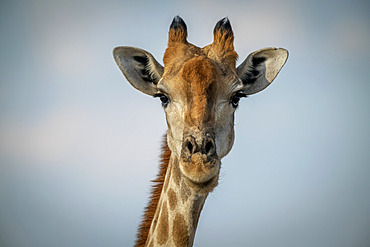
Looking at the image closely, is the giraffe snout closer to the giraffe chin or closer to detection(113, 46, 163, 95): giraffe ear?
the giraffe chin

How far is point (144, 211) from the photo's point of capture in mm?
7766

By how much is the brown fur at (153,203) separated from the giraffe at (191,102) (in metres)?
0.02

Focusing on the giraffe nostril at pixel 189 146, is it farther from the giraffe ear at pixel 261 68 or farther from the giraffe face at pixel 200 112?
the giraffe ear at pixel 261 68

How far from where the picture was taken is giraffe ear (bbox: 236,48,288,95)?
6.96 m

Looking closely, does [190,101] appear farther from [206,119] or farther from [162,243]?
[162,243]

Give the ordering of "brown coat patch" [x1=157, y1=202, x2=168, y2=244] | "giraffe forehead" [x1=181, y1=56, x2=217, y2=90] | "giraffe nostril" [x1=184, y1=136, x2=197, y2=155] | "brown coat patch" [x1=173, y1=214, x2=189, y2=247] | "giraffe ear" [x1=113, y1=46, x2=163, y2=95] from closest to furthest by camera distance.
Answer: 1. "giraffe nostril" [x1=184, y1=136, x2=197, y2=155]
2. "giraffe forehead" [x1=181, y1=56, x2=217, y2=90]
3. "brown coat patch" [x1=173, y1=214, x2=189, y2=247]
4. "brown coat patch" [x1=157, y1=202, x2=168, y2=244]
5. "giraffe ear" [x1=113, y1=46, x2=163, y2=95]

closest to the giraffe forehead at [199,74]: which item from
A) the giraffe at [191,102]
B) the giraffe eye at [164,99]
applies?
the giraffe at [191,102]

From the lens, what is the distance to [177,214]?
6156 millimetres

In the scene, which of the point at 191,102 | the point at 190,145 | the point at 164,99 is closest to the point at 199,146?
the point at 190,145

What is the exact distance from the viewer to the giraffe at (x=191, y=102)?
16.8 feet

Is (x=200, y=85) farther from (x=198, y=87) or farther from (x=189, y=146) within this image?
(x=189, y=146)

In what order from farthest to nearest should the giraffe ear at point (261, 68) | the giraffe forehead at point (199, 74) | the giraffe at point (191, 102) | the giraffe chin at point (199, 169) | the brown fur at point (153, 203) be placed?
the brown fur at point (153, 203), the giraffe ear at point (261, 68), the giraffe forehead at point (199, 74), the giraffe at point (191, 102), the giraffe chin at point (199, 169)

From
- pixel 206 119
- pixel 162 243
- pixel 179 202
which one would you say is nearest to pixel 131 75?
pixel 206 119

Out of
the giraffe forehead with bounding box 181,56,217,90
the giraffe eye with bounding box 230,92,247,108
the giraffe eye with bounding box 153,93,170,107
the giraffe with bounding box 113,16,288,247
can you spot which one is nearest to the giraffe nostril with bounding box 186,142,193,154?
the giraffe with bounding box 113,16,288,247
